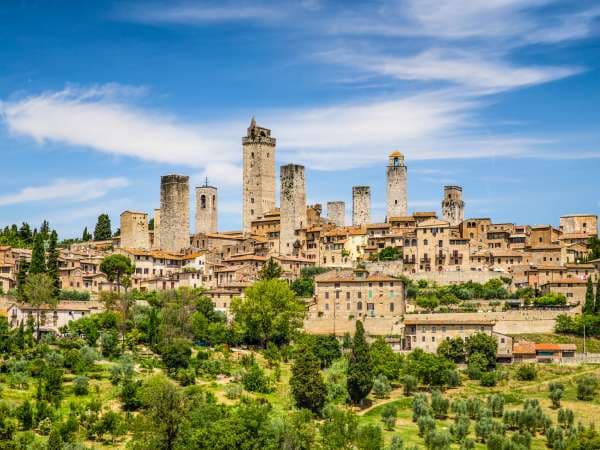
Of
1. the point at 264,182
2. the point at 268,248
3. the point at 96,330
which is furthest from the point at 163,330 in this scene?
the point at 264,182

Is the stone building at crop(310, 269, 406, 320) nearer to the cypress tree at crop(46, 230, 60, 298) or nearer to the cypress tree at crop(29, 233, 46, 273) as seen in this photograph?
the cypress tree at crop(46, 230, 60, 298)

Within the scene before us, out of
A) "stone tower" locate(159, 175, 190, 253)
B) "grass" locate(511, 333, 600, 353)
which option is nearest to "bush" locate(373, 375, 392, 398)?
"grass" locate(511, 333, 600, 353)

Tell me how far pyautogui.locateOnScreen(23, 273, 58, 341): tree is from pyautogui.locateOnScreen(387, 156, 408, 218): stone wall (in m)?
36.6

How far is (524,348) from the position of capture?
217 feet

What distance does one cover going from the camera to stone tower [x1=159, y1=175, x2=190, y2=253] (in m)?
92.8

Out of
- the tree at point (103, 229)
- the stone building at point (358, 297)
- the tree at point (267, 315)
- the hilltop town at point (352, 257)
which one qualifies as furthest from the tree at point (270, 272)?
the tree at point (103, 229)

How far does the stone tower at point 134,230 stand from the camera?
93.6 metres

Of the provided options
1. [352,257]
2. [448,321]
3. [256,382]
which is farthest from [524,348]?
[352,257]

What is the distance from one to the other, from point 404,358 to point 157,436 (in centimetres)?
2139

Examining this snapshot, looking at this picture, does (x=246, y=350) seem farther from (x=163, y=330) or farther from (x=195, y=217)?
(x=195, y=217)

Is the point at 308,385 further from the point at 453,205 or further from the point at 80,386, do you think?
the point at 453,205

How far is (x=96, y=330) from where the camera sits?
65.9 m

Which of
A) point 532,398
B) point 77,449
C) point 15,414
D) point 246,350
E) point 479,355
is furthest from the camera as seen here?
point 246,350

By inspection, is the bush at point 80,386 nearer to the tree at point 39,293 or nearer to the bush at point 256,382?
the bush at point 256,382
